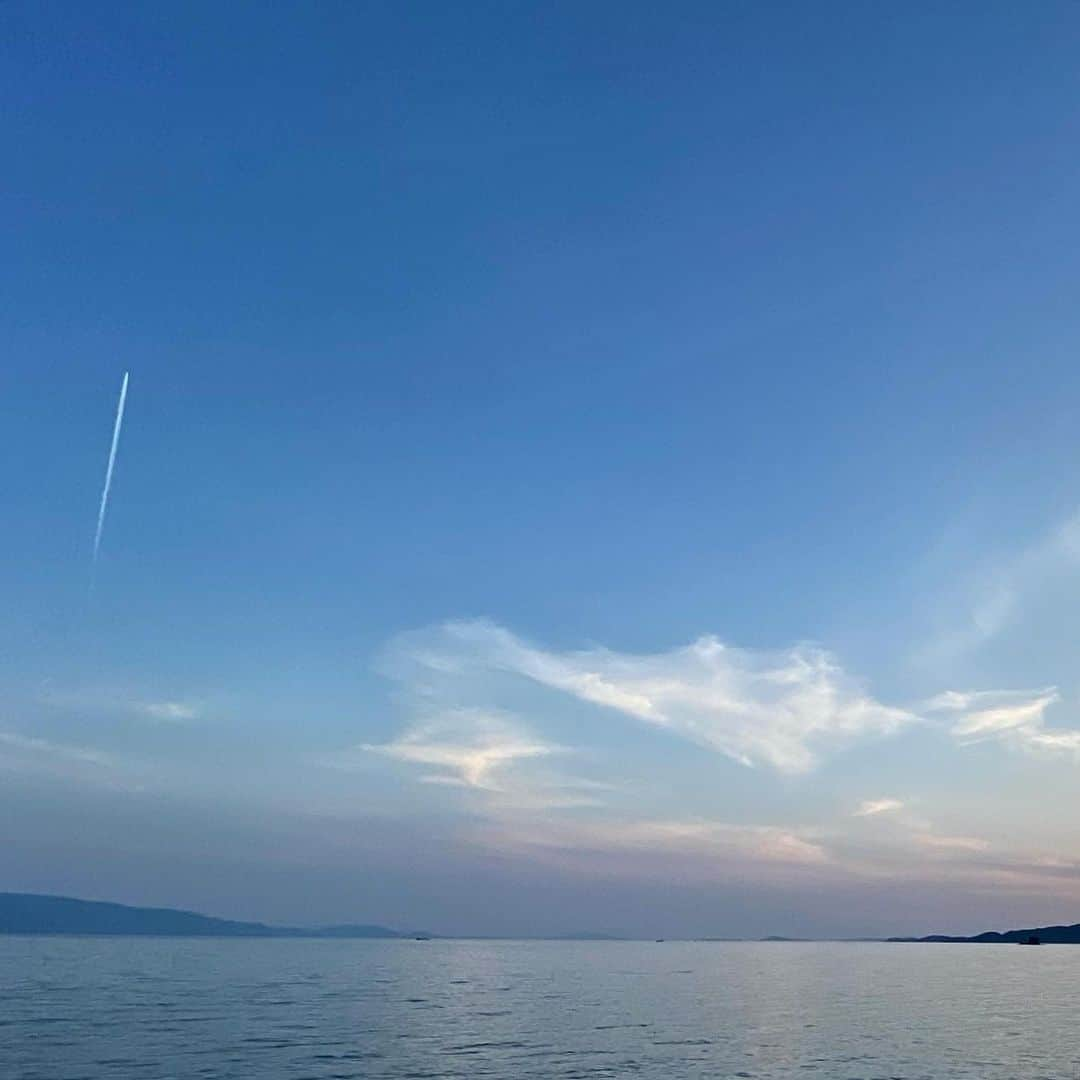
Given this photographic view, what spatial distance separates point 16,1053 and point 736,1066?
46.6 m

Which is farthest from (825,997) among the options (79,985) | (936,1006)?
(79,985)

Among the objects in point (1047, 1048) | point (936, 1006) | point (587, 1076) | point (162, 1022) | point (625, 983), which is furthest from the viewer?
point (625, 983)

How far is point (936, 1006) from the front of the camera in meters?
117

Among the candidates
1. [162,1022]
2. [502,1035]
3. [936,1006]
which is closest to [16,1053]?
[162,1022]

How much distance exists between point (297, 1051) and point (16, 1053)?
58.3 ft

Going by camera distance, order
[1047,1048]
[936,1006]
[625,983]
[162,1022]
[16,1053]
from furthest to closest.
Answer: [625,983] → [936,1006] → [162,1022] → [1047,1048] → [16,1053]

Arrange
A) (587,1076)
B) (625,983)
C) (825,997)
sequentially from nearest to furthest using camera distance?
(587,1076) < (825,997) < (625,983)

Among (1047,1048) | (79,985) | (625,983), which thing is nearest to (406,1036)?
(1047,1048)

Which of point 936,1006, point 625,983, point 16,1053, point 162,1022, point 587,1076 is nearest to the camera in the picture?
point 587,1076

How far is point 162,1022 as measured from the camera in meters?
87.2

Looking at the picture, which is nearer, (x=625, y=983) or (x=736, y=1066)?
(x=736, y=1066)

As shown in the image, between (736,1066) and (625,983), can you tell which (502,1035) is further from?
(625,983)

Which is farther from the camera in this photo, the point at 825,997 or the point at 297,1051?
the point at 825,997

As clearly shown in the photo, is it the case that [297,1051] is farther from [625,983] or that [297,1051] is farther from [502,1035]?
[625,983]
